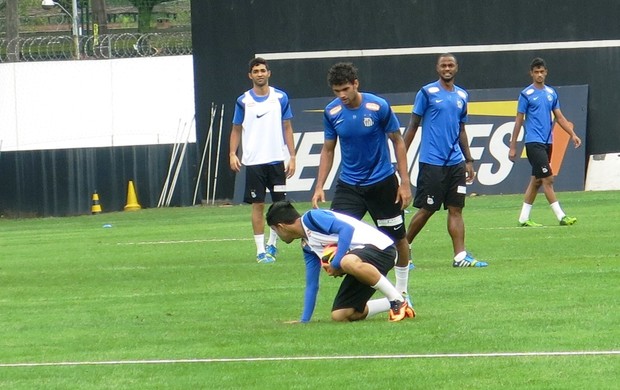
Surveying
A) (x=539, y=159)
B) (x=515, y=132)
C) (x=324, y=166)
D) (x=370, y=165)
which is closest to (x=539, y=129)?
(x=539, y=159)

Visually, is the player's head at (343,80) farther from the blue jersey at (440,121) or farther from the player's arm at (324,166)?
the blue jersey at (440,121)

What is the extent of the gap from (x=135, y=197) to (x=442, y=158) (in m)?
16.4

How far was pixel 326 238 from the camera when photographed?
10.1 m

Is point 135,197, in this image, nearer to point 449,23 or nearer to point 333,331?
point 449,23

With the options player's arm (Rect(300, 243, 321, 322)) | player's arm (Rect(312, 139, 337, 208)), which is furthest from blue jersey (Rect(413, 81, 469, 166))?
player's arm (Rect(300, 243, 321, 322))

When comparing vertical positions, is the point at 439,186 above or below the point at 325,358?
above

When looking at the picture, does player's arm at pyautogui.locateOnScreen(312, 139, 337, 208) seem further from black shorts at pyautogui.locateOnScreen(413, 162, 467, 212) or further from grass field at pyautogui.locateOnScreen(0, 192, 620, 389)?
black shorts at pyautogui.locateOnScreen(413, 162, 467, 212)

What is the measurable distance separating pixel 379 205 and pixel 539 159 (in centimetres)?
709

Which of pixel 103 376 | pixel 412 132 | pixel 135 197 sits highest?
pixel 412 132

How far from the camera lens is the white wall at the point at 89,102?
1198 inches

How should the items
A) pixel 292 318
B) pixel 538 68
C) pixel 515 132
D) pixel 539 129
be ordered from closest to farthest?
pixel 292 318, pixel 538 68, pixel 515 132, pixel 539 129

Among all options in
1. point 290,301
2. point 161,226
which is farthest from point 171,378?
point 161,226

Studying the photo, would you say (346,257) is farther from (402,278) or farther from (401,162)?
(401,162)

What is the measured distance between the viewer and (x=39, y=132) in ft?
101
